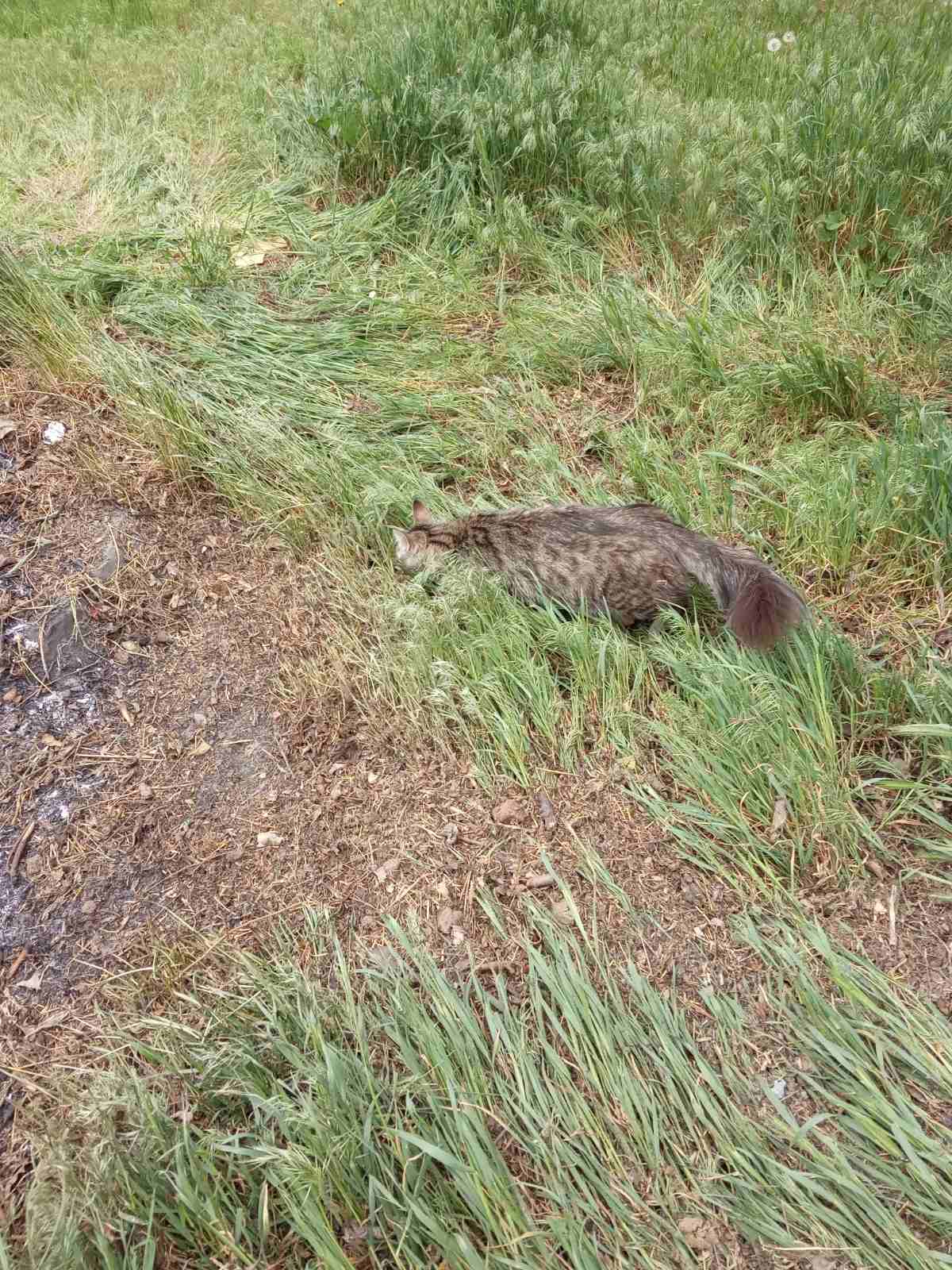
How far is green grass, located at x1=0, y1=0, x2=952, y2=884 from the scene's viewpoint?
273cm

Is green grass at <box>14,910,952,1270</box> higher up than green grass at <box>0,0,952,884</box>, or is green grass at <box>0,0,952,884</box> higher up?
green grass at <box>0,0,952,884</box>


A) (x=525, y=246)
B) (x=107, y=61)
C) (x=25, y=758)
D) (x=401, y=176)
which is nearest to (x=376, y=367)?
(x=525, y=246)

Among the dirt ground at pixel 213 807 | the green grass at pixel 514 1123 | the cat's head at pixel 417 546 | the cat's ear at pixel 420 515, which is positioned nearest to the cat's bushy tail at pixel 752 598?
the dirt ground at pixel 213 807

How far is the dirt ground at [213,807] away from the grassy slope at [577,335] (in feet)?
0.53

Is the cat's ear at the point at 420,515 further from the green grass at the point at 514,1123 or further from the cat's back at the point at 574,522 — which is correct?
the green grass at the point at 514,1123

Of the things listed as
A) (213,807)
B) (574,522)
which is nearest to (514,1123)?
(213,807)

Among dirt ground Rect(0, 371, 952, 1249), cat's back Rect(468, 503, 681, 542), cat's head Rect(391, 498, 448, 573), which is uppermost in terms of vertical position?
cat's back Rect(468, 503, 681, 542)

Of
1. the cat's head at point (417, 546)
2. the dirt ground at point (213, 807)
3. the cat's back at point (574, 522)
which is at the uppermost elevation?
the cat's back at point (574, 522)

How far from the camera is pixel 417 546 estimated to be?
3.35 m

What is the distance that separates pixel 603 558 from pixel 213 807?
1.62m

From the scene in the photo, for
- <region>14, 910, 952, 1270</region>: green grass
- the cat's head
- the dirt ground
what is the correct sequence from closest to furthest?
<region>14, 910, 952, 1270</region>: green grass < the dirt ground < the cat's head

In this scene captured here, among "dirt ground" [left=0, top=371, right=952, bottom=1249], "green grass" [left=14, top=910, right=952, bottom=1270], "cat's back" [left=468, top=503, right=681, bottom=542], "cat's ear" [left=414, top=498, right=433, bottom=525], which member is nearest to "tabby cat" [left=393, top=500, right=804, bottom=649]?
"cat's back" [left=468, top=503, right=681, bottom=542]

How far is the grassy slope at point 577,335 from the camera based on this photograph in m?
2.68

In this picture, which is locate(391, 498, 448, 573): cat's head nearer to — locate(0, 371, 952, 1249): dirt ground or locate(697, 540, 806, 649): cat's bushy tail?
locate(0, 371, 952, 1249): dirt ground
